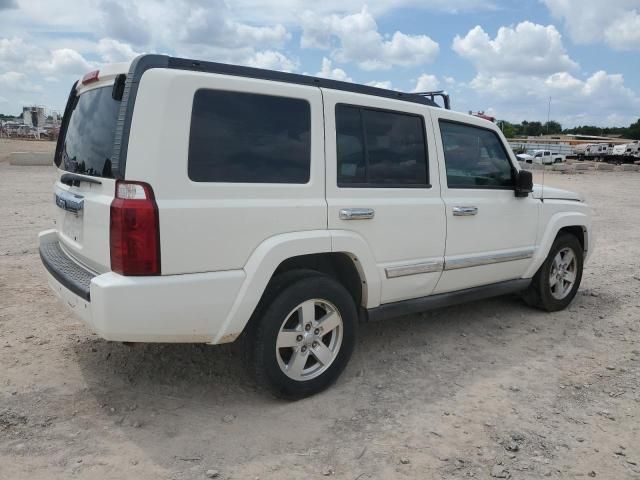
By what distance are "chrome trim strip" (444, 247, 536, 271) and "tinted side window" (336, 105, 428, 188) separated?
0.69 m

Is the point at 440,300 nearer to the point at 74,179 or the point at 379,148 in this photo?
the point at 379,148

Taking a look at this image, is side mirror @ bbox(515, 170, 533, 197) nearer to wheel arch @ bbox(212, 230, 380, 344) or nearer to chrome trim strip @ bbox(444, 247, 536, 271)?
chrome trim strip @ bbox(444, 247, 536, 271)

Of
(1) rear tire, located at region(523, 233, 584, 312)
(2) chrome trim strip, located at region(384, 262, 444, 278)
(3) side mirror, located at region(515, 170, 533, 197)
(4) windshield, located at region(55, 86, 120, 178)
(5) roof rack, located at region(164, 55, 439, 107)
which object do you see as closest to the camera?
(5) roof rack, located at region(164, 55, 439, 107)

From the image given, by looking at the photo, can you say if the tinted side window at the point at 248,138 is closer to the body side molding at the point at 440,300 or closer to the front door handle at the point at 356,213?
the front door handle at the point at 356,213

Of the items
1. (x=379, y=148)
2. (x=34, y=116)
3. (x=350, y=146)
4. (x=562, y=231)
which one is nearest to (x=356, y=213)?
(x=350, y=146)

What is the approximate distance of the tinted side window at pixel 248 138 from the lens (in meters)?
3.03

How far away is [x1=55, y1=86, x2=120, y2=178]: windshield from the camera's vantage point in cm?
313

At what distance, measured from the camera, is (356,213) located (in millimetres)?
3623

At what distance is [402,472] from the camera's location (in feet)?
9.36

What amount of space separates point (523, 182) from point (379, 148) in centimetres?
161

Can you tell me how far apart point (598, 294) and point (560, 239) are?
1.33 m

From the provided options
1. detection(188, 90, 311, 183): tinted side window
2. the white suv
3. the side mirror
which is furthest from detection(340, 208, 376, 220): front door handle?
the side mirror

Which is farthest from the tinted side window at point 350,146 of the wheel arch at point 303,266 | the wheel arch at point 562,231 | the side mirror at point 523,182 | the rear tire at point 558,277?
the rear tire at point 558,277

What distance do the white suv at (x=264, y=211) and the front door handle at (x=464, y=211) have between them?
18 millimetres
